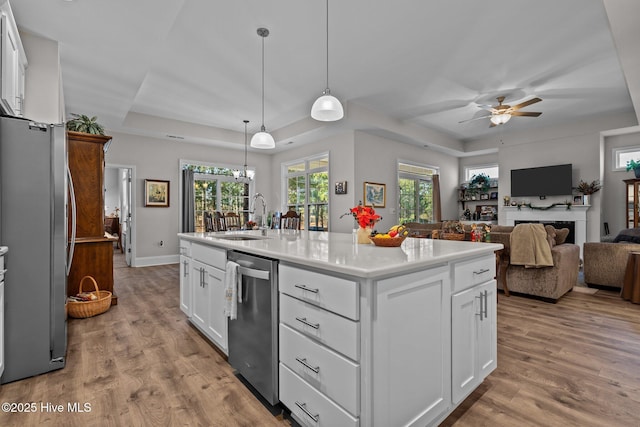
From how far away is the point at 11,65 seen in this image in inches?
92.4

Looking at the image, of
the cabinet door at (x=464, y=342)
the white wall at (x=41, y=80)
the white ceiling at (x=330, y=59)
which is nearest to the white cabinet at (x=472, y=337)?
the cabinet door at (x=464, y=342)

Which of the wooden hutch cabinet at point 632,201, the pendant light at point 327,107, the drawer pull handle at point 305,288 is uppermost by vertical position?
the pendant light at point 327,107

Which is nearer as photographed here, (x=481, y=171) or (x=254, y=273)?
(x=254, y=273)

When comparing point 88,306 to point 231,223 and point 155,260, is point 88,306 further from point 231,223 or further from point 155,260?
point 155,260

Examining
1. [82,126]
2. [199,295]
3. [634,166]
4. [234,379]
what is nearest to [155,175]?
[82,126]

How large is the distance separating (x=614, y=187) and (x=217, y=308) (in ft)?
26.5

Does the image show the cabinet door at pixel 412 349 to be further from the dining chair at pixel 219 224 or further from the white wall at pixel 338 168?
the white wall at pixel 338 168

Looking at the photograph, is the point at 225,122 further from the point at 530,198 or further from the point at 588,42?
the point at 530,198

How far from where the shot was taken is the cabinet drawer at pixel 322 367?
1.22m

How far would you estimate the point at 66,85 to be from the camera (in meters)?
3.89

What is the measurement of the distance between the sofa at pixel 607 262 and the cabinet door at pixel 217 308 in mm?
4758

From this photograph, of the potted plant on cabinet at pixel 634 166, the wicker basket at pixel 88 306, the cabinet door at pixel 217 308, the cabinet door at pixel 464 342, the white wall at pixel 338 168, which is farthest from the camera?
the white wall at pixel 338 168

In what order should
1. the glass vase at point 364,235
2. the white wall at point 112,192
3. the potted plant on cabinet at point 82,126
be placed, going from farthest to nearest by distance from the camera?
the white wall at point 112,192 < the potted plant on cabinet at point 82,126 < the glass vase at point 364,235

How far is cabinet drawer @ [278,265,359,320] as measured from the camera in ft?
4.00
